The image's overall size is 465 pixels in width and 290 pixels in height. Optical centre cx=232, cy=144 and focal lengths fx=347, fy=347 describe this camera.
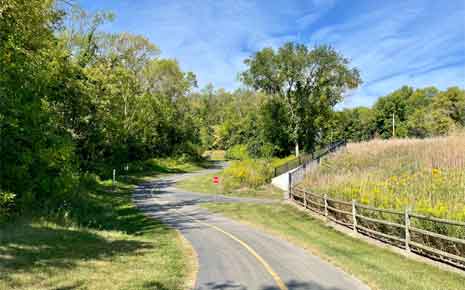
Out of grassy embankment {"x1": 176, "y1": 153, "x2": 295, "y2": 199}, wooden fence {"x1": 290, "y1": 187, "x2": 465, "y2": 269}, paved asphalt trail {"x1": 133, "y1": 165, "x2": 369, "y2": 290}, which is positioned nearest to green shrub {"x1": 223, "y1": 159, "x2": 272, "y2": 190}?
grassy embankment {"x1": 176, "y1": 153, "x2": 295, "y2": 199}

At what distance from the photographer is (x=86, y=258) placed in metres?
8.23

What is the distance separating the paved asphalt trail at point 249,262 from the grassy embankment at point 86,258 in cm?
63

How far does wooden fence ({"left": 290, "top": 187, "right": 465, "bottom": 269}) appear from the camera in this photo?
29.8 feet

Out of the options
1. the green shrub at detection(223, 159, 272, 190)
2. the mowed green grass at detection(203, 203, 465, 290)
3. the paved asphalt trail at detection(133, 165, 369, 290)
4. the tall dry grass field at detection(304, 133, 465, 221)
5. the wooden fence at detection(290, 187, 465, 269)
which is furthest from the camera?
the green shrub at detection(223, 159, 272, 190)

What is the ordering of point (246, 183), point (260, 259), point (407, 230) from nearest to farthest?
point (260, 259) → point (407, 230) → point (246, 183)

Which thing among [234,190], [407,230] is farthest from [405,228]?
[234,190]

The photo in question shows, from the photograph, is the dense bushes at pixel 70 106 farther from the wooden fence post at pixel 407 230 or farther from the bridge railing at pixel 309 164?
the bridge railing at pixel 309 164

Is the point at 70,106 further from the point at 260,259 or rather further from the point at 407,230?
the point at 407,230

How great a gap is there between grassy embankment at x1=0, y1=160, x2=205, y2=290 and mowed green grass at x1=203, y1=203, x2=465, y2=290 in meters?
3.96

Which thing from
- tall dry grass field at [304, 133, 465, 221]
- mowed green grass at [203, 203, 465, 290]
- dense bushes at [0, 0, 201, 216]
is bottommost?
mowed green grass at [203, 203, 465, 290]

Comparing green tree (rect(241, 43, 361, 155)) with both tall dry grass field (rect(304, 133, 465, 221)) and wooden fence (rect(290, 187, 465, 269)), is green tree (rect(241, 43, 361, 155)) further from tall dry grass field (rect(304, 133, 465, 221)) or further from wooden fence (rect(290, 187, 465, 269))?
wooden fence (rect(290, 187, 465, 269))

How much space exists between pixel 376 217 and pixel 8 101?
1316cm

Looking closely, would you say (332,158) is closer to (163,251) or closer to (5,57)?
(163,251)

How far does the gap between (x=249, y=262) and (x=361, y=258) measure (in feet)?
10.4
